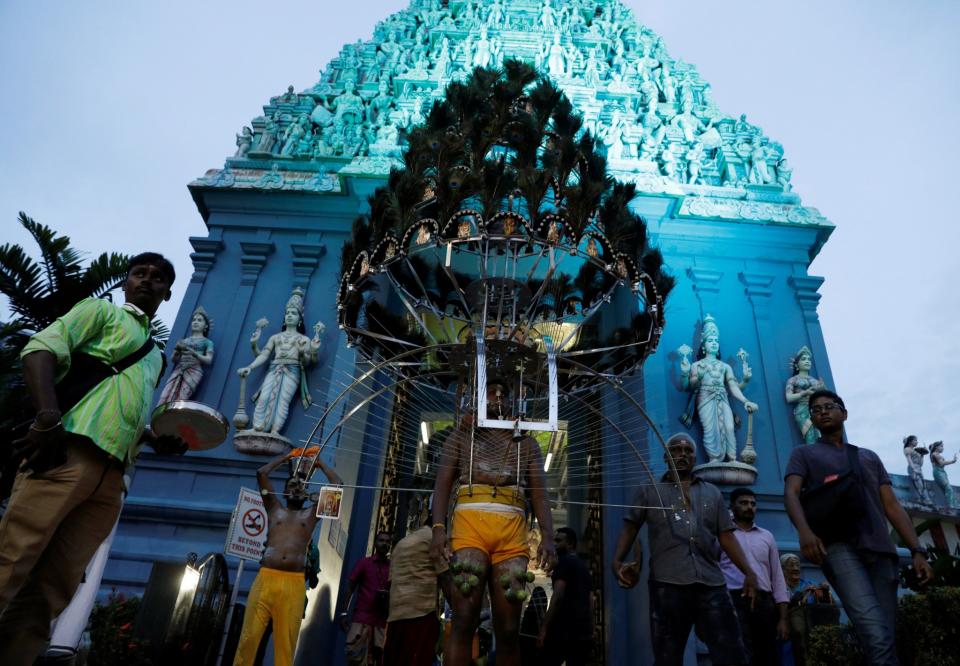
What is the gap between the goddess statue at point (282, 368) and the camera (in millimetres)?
7738

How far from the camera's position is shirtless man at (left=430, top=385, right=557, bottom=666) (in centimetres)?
325

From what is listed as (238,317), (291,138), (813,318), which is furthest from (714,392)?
(291,138)

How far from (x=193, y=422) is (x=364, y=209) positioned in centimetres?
562

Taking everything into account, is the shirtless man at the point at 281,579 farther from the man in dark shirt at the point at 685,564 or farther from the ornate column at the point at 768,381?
the ornate column at the point at 768,381

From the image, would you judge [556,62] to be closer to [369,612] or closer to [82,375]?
[369,612]

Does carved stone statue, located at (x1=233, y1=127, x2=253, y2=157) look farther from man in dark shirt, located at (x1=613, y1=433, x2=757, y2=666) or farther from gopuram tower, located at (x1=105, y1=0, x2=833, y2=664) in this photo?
man in dark shirt, located at (x1=613, y1=433, x2=757, y2=666)

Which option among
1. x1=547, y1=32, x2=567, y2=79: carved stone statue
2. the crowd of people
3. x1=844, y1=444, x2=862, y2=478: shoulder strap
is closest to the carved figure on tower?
the crowd of people

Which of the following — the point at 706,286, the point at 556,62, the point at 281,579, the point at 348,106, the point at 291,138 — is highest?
the point at 556,62

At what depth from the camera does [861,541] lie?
3371mm

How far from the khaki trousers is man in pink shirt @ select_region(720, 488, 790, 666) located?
3.87 m

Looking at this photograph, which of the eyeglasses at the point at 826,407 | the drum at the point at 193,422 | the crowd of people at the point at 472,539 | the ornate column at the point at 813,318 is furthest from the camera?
the ornate column at the point at 813,318

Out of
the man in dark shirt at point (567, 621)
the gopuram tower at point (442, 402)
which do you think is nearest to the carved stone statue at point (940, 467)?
the gopuram tower at point (442, 402)

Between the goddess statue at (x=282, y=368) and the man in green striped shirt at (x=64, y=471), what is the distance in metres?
5.19

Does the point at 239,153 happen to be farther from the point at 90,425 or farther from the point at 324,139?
the point at 90,425
